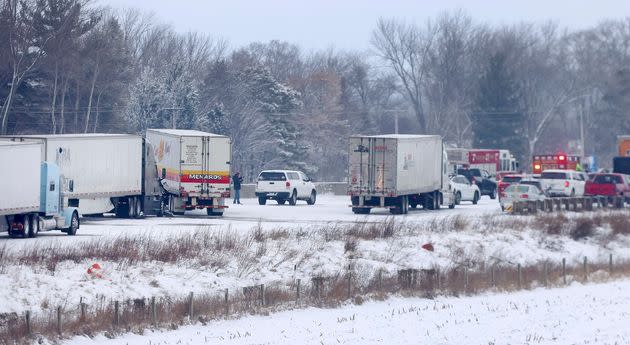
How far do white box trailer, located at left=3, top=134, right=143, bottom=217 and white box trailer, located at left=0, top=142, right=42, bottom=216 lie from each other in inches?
102

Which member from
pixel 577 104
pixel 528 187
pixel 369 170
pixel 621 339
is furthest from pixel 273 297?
pixel 577 104

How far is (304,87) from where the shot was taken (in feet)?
379

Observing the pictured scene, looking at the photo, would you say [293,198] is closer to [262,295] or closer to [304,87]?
[262,295]

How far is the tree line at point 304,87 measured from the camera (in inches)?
2972

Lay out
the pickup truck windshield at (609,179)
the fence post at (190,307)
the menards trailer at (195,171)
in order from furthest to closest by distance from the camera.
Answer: the pickup truck windshield at (609,179) < the menards trailer at (195,171) < the fence post at (190,307)

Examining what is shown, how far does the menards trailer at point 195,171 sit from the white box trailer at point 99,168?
6.33 feet

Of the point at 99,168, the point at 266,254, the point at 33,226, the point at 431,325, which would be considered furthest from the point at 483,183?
the point at 431,325

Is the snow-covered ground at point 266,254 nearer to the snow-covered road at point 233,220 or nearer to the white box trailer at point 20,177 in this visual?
the snow-covered road at point 233,220

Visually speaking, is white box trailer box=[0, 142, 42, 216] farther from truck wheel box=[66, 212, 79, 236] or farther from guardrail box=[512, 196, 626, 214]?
guardrail box=[512, 196, 626, 214]

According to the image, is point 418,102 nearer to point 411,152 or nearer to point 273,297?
point 411,152

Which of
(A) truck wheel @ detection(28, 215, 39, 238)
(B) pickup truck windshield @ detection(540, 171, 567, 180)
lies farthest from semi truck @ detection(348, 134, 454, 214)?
(A) truck wheel @ detection(28, 215, 39, 238)

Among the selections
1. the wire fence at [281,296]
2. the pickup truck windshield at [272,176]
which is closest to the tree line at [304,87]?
the pickup truck windshield at [272,176]

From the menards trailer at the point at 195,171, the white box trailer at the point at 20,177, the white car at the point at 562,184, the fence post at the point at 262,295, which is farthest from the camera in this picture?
the white car at the point at 562,184

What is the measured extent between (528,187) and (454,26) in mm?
70057
